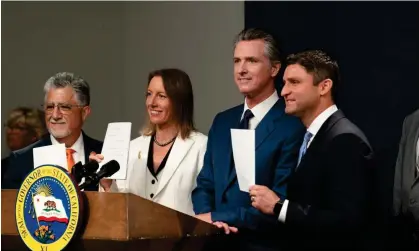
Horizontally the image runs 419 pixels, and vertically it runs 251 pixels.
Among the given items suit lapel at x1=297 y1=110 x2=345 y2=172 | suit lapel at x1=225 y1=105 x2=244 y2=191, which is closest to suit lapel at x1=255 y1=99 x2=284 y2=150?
suit lapel at x1=225 y1=105 x2=244 y2=191

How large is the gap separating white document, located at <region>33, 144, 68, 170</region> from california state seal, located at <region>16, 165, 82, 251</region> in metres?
0.19

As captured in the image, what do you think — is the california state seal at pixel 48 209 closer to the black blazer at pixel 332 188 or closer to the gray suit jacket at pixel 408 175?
the black blazer at pixel 332 188

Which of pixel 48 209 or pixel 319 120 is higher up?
pixel 319 120

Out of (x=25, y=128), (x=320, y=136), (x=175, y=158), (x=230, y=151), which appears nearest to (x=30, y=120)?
(x=25, y=128)

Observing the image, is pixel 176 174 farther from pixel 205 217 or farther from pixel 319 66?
pixel 319 66

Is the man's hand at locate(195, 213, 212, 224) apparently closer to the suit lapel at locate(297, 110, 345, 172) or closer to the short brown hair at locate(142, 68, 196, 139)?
the suit lapel at locate(297, 110, 345, 172)

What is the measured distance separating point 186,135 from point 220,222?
1.99 feet

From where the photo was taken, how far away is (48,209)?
3004 millimetres

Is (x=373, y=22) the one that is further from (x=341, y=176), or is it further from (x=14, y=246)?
(x=14, y=246)

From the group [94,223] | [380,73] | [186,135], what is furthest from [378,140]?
[94,223]

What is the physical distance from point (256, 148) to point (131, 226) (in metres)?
0.71

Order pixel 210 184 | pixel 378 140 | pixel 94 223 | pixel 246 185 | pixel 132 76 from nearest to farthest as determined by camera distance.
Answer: pixel 94 223
pixel 246 185
pixel 210 184
pixel 378 140
pixel 132 76

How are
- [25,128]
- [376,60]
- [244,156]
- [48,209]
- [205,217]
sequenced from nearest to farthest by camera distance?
[48,209], [244,156], [205,217], [376,60], [25,128]

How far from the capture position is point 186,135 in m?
3.77
